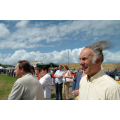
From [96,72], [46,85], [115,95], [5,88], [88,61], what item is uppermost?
[88,61]

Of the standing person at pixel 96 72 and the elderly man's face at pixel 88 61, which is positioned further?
the elderly man's face at pixel 88 61

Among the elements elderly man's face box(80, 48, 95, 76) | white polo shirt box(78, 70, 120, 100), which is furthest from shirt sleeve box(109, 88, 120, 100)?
elderly man's face box(80, 48, 95, 76)

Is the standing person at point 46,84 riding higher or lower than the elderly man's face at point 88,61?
lower

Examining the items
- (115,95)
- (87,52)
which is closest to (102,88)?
(115,95)

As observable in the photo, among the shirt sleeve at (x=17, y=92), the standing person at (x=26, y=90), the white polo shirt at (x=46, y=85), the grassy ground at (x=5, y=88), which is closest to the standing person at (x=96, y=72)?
the standing person at (x=26, y=90)

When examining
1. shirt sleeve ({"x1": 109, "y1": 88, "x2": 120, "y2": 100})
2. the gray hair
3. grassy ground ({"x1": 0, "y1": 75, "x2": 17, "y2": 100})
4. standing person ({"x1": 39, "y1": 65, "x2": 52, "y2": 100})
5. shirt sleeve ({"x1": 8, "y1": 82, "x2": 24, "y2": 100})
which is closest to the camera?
shirt sleeve ({"x1": 109, "y1": 88, "x2": 120, "y2": 100})

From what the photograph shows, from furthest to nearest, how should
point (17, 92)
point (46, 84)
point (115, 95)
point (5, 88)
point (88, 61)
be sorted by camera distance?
point (5, 88)
point (46, 84)
point (17, 92)
point (88, 61)
point (115, 95)

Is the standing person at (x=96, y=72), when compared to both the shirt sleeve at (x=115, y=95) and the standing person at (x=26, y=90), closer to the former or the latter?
the shirt sleeve at (x=115, y=95)

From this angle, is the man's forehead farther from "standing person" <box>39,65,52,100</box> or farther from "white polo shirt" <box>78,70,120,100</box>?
"standing person" <box>39,65,52,100</box>

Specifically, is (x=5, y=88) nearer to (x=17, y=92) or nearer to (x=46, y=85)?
(x=46, y=85)
